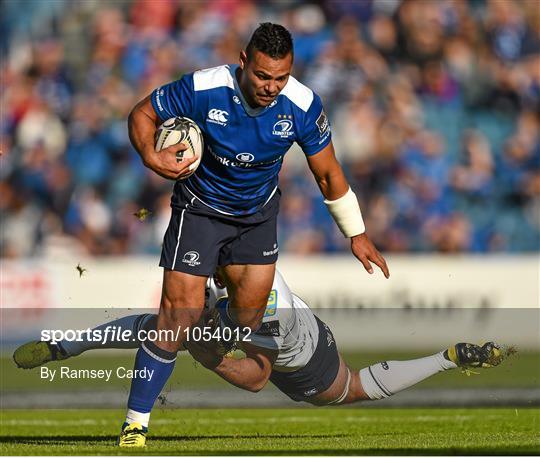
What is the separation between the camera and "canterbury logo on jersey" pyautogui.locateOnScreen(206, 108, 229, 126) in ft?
26.1

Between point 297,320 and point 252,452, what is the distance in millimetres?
1782

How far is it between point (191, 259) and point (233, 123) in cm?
93

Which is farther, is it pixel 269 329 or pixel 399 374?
pixel 399 374

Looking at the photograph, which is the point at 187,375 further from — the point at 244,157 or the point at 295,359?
the point at 244,157

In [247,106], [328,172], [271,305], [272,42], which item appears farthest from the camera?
[271,305]

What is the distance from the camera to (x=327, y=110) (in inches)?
707

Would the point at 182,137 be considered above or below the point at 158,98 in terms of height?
below

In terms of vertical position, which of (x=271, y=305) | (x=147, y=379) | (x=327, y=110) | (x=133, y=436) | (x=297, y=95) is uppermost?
(x=297, y=95)

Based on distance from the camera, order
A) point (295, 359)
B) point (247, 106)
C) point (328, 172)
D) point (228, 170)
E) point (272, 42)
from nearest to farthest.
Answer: point (272, 42) → point (247, 106) → point (228, 170) → point (328, 172) → point (295, 359)

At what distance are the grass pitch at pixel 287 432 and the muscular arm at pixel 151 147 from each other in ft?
5.69

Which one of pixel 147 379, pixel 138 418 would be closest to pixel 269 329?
pixel 147 379

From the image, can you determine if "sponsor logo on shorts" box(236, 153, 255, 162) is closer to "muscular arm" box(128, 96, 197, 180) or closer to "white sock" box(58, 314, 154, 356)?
"muscular arm" box(128, 96, 197, 180)

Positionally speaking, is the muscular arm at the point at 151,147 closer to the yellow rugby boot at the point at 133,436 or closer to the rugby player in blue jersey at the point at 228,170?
the rugby player in blue jersey at the point at 228,170

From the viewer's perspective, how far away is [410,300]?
611 inches
